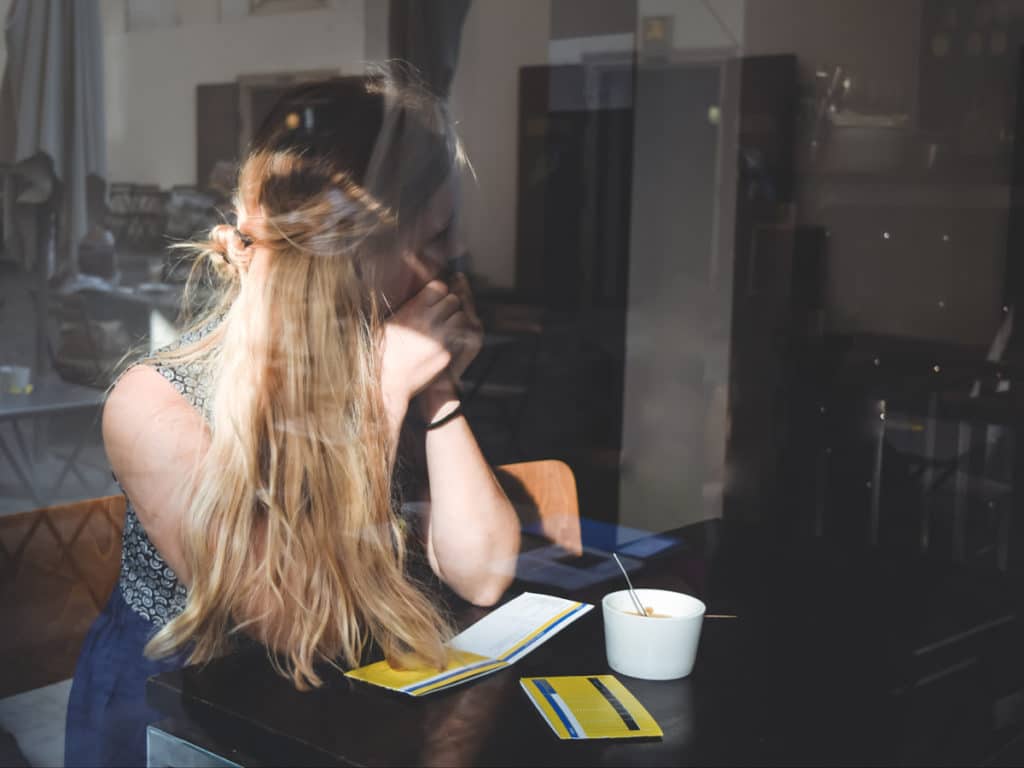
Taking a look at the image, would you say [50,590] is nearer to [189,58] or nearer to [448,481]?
[448,481]

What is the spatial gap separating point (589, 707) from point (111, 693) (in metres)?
0.84

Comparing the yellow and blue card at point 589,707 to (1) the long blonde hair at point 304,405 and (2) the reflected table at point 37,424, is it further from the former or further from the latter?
(2) the reflected table at point 37,424

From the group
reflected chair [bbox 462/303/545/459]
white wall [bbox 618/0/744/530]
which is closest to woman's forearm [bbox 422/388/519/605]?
reflected chair [bbox 462/303/545/459]

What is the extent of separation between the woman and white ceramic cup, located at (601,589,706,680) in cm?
31

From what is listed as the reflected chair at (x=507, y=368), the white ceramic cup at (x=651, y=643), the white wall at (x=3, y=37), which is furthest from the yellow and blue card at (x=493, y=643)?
the white wall at (x=3, y=37)

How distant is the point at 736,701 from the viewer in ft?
3.52

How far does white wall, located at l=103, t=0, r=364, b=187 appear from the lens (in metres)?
1.53

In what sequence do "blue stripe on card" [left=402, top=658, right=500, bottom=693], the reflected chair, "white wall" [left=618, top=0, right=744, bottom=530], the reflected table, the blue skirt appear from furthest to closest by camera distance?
1. "white wall" [left=618, top=0, right=744, bottom=530]
2. the reflected chair
3. the reflected table
4. the blue skirt
5. "blue stripe on card" [left=402, top=658, right=500, bottom=693]

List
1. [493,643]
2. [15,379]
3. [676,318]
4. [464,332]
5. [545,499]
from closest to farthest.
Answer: [493,643], [15,379], [464,332], [545,499], [676,318]

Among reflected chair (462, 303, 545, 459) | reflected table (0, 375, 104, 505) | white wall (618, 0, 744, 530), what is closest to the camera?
reflected table (0, 375, 104, 505)

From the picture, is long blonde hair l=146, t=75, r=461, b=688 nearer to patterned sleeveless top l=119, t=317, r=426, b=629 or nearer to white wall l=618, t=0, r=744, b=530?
patterned sleeveless top l=119, t=317, r=426, b=629

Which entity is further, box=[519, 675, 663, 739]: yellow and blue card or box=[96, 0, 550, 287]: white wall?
box=[96, 0, 550, 287]: white wall

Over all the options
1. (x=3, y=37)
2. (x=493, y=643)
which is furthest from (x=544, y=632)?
(x=3, y=37)

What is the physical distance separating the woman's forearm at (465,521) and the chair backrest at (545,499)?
13cm
